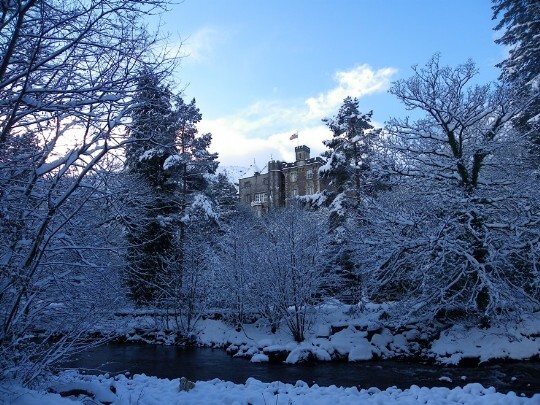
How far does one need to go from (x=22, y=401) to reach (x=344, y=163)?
84.1 feet

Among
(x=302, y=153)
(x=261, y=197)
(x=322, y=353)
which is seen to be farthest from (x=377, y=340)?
(x=302, y=153)

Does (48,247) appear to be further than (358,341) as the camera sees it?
No

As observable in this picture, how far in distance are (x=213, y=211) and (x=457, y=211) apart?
1633cm

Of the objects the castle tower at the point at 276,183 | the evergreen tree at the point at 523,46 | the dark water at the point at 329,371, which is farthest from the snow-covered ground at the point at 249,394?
the castle tower at the point at 276,183

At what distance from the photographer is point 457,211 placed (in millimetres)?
17109

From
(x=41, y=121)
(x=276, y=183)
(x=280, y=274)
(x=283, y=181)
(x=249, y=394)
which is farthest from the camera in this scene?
(x=283, y=181)

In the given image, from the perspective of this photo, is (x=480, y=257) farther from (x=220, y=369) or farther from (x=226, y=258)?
(x=226, y=258)

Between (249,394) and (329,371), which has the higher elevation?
(249,394)

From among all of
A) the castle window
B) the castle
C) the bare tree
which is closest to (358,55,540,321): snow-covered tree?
the bare tree

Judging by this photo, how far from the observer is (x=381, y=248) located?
61.6 ft

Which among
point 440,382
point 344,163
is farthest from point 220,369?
point 344,163

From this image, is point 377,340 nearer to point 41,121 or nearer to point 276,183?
point 41,121

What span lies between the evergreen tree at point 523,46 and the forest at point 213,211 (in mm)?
97

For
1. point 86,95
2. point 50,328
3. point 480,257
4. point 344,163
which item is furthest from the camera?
point 344,163
